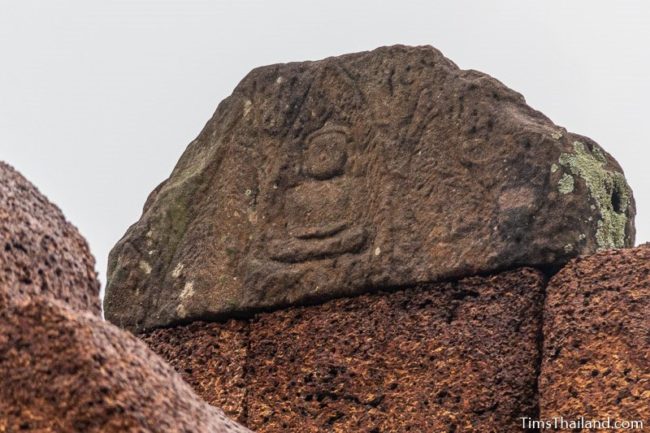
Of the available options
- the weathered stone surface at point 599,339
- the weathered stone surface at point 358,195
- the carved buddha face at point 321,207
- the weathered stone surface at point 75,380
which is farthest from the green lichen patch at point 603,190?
the weathered stone surface at point 75,380

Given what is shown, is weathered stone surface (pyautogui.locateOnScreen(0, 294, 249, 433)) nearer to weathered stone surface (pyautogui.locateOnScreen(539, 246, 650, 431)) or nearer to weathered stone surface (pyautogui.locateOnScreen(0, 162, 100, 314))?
weathered stone surface (pyautogui.locateOnScreen(0, 162, 100, 314))

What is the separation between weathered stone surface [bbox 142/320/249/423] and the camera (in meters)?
5.02

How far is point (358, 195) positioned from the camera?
5027mm

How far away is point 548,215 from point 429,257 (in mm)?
462

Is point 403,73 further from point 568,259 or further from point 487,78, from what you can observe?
point 568,259

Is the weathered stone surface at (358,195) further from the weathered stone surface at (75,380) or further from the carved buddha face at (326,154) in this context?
the weathered stone surface at (75,380)

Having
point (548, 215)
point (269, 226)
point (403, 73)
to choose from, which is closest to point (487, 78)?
point (403, 73)

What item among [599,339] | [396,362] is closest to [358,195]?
[396,362]

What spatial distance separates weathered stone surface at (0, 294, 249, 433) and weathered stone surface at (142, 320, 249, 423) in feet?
9.64

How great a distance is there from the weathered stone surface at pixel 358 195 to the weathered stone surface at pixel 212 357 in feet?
0.20

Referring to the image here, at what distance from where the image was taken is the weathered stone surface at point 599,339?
413cm

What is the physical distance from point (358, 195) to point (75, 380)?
313 cm

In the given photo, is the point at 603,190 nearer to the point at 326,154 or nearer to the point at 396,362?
the point at 396,362

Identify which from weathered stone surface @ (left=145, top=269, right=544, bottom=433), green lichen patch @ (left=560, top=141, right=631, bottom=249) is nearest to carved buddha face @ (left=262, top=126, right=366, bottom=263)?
weathered stone surface @ (left=145, top=269, right=544, bottom=433)
